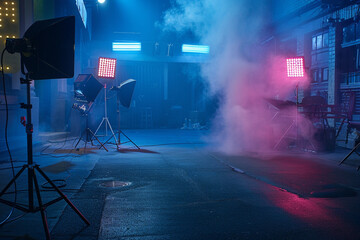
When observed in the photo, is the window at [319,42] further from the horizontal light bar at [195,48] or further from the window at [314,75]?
the horizontal light bar at [195,48]

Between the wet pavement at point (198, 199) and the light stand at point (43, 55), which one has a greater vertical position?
the light stand at point (43, 55)

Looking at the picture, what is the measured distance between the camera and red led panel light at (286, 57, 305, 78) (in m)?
8.33

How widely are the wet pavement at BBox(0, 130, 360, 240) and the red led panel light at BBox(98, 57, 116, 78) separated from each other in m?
2.85

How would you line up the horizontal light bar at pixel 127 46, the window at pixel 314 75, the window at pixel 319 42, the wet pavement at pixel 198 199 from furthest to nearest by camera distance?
the horizontal light bar at pixel 127 46 → the window at pixel 314 75 → the window at pixel 319 42 → the wet pavement at pixel 198 199

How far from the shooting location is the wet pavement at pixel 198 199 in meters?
2.66

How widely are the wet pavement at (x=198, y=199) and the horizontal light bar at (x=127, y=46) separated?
1000 centimetres

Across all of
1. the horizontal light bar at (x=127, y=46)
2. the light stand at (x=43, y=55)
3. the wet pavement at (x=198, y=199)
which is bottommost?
the wet pavement at (x=198, y=199)

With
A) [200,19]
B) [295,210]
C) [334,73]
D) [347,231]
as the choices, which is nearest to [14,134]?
[295,210]

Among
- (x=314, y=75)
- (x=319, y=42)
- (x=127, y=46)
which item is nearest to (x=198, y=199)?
(x=314, y=75)

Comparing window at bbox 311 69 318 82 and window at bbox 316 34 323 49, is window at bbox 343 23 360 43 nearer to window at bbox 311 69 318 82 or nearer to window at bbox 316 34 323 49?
window at bbox 316 34 323 49

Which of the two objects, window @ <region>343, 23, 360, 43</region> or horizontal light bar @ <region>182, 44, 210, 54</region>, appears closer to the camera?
window @ <region>343, 23, 360, 43</region>

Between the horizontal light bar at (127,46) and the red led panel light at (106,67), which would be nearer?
the red led panel light at (106,67)

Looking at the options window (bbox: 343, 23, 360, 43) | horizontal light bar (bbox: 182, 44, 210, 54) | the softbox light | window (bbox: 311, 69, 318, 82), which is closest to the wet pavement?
the softbox light

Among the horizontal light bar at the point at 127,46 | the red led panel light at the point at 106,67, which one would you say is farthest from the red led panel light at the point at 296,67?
the horizontal light bar at the point at 127,46
